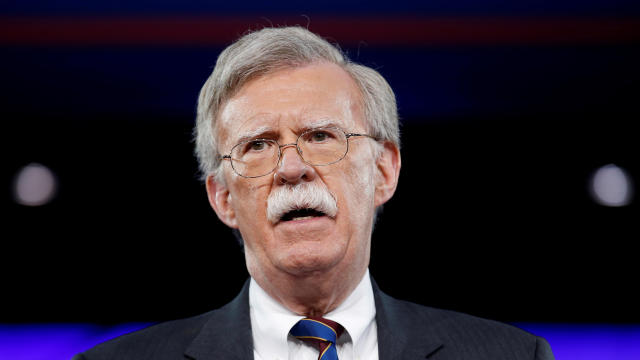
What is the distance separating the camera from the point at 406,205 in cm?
446

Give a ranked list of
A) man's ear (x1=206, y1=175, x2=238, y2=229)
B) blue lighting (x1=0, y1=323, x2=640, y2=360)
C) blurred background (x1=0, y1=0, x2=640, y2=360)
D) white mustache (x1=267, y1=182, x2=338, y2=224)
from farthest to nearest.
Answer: blurred background (x1=0, y1=0, x2=640, y2=360), blue lighting (x1=0, y1=323, x2=640, y2=360), man's ear (x1=206, y1=175, x2=238, y2=229), white mustache (x1=267, y1=182, x2=338, y2=224)

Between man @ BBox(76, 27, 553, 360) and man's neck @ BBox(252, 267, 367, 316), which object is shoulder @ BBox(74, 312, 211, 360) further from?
man's neck @ BBox(252, 267, 367, 316)

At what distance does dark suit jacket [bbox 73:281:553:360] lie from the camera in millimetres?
1616

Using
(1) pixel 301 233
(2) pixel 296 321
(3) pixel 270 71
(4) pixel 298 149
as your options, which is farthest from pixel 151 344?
(3) pixel 270 71

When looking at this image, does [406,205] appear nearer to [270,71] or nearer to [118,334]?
[118,334]


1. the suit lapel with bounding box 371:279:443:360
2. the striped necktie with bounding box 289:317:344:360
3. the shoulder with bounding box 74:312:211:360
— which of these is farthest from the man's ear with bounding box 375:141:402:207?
the shoulder with bounding box 74:312:211:360

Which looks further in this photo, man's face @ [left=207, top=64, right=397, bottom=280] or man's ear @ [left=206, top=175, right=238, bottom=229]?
man's ear @ [left=206, top=175, right=238, bottom=229]

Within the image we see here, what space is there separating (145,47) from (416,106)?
184 cm

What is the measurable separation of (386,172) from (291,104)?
366 mm

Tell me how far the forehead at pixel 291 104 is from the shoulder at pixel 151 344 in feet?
1.59

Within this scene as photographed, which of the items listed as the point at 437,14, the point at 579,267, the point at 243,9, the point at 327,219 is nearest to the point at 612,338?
the point at 579,267

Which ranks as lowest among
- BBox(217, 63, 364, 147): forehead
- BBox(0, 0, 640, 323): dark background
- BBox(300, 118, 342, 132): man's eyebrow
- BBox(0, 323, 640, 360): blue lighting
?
BBox(0, 323, 640, 360): blue lighting

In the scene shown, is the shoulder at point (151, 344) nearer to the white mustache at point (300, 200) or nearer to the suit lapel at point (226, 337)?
the suit lapel at point (226, 337)

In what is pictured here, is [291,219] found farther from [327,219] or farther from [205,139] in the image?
[205,139]
